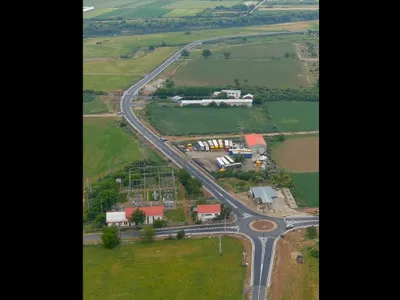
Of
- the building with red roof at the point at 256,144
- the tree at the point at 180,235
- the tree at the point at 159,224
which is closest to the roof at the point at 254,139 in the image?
the building with red roof at the point at 256,144

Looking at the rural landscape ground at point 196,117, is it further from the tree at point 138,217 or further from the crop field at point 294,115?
the tree at point 138,217

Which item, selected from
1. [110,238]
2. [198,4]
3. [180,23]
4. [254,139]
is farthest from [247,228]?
[198,4]

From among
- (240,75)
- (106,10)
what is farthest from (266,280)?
(106,10)

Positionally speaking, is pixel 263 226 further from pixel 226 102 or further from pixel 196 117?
pixel 226 102

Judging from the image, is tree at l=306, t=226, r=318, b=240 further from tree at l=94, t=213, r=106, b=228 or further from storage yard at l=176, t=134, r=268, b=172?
tree at l=94, t=213, r=106, b=228

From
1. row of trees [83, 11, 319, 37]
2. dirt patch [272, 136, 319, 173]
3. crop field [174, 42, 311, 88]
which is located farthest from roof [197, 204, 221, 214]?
row of trees [83, 11, 319, 37]
